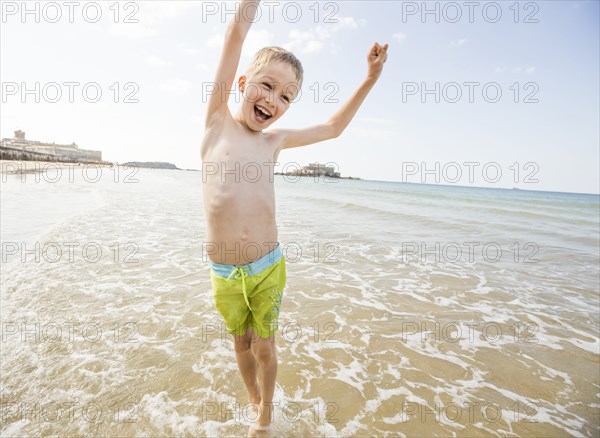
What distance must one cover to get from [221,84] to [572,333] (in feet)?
17.3

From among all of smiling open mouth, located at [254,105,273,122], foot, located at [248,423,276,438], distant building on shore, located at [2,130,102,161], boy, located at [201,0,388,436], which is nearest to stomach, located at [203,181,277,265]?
boy, located at [201,0,388,436]

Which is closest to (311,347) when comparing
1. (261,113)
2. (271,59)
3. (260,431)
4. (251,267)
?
(260,431)

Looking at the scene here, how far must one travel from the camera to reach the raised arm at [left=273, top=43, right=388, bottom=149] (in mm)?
2449

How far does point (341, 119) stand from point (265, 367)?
200cm

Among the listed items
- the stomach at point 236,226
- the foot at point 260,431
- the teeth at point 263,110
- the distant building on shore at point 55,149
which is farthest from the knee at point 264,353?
the distant building on shore at point 55,149

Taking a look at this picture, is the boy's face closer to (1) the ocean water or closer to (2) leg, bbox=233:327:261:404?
(2) leg, bbox=233:327:261:404

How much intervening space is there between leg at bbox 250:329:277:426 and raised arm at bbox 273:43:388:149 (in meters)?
1.48

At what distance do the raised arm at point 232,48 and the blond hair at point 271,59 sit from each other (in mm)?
175

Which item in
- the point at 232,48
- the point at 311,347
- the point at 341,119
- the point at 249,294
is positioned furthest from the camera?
the point at 311,347

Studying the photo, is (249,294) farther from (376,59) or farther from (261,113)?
(376,59)

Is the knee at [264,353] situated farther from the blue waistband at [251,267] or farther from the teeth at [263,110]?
the teeth at [263,110]

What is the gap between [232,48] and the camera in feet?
6.31

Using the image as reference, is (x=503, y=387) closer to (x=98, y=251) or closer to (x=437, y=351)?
(x=437, y=351)

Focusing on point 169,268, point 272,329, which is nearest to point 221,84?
point 272,329
